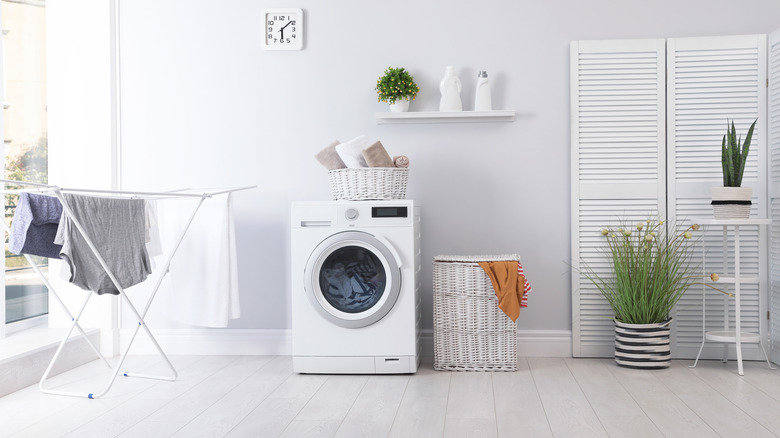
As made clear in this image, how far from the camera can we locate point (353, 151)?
3.13m

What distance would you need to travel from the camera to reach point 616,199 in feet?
11.2

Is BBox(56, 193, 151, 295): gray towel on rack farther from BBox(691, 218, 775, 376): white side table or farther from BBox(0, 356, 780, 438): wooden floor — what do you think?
BBox(691, 218, 775, 376): white side table

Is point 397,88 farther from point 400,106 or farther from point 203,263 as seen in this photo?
point 203,263

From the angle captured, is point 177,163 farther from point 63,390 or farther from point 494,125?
point 494,125

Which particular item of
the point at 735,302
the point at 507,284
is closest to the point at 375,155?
the point at 507,284

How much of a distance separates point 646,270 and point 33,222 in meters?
2.69

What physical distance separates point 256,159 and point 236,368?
112cm

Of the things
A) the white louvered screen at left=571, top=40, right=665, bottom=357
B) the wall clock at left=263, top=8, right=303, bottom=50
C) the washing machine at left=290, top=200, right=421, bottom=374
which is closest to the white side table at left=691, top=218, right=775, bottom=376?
the white louvered screen at left=571, top=40, right=665, bottom=357

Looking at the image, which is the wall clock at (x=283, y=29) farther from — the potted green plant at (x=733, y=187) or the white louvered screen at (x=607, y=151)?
the potted green plant at (x=733, y=187)

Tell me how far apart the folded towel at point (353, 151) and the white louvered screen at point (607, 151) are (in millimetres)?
1122

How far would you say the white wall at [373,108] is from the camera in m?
3.46

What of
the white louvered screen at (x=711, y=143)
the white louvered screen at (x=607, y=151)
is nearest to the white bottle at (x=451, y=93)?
the white louvered screen at (x=607, y=151)

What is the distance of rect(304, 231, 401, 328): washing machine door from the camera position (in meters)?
3.02

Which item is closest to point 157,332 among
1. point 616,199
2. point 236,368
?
point 236,368
